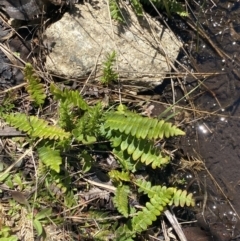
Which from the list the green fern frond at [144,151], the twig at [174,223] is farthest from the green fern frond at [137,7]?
the twig at [174,223]

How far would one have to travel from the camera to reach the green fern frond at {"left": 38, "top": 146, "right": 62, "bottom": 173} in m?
4.07

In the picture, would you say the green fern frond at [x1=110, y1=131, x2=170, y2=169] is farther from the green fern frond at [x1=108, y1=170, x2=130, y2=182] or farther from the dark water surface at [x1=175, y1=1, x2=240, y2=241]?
the dark water surface at [x1=175, y1=1, x2=240, y2=241]

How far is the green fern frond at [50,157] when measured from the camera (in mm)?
4068

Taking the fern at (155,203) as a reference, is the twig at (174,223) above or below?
below

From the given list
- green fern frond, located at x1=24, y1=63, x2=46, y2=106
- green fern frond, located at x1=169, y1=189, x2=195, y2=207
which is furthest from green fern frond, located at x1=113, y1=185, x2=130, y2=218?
green fern frond, located at x1=24, y1=63, x2=46, y2=106

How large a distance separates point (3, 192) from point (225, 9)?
8.07ft

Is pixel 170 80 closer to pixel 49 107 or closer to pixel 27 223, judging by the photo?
pixel 49 107

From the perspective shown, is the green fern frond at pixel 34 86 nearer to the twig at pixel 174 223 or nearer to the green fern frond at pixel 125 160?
the green fern frond at pixel 125 160

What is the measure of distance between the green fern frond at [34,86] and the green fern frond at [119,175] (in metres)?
0.79

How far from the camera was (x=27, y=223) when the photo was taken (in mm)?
4234

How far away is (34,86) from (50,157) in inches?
23.2

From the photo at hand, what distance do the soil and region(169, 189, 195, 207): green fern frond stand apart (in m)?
0.30

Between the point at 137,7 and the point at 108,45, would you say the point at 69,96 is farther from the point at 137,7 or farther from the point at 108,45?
the point at 137,7

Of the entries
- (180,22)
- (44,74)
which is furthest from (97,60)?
(180,22)
